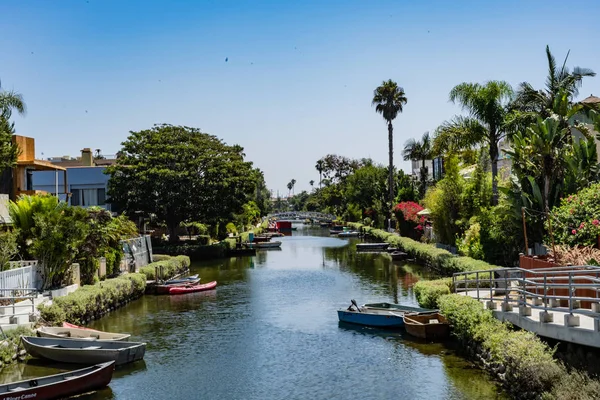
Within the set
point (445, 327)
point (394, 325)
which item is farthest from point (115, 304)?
point (445, 327)

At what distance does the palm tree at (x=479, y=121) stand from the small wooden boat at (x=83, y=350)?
29.1m

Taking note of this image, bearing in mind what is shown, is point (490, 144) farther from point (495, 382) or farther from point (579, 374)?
point (579, 374)

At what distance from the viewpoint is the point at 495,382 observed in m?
21.4

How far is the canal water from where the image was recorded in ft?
72.1

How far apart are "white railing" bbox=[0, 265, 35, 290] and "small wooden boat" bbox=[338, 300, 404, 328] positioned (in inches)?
621

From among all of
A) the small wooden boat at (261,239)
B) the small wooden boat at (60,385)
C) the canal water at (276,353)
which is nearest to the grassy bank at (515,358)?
the canal water at (276,353)

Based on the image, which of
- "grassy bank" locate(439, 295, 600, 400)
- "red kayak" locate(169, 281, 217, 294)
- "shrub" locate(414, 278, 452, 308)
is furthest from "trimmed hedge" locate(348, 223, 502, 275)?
"red kayak" locate(169, 281, 217, 294)

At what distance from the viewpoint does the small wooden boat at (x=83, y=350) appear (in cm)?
2436

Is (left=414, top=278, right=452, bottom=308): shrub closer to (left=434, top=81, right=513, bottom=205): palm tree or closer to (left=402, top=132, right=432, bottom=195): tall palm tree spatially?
(left=434, top=81, right=513, bottom=205): palm tree

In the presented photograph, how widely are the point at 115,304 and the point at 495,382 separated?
25.0 m

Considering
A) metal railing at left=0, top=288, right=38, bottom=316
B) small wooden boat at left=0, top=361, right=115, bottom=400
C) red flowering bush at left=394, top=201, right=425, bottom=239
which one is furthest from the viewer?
red flowering bush at left=394, top=201, right=425, bottom=239

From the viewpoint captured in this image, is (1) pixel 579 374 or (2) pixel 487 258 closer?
(1) pixel 579 374

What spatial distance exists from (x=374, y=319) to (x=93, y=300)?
14737 mm

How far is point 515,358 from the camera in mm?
19219
